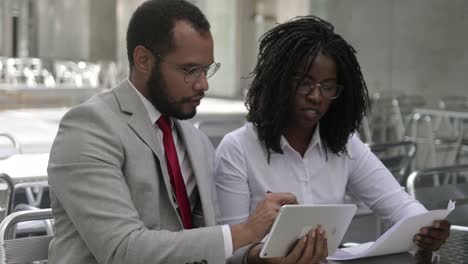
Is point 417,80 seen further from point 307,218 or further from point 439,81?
point 307,218

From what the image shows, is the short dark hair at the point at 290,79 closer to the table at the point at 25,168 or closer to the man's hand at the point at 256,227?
the man's hand at the point at 256,227

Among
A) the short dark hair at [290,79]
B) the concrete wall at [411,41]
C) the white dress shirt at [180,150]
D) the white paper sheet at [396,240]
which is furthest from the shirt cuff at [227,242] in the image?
→ the concrete wall at [411,41]

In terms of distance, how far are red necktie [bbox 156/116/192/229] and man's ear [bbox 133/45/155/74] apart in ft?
0.42

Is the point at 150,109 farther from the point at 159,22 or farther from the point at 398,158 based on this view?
the point at 398,158

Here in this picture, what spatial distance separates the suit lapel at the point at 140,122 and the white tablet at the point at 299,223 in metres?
0.25

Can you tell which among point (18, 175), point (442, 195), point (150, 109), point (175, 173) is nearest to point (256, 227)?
point (175, 173)

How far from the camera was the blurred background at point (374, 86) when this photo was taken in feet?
12.6

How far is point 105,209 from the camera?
150cm

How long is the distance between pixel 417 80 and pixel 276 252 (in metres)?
7.35

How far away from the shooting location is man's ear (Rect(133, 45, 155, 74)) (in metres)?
1.65

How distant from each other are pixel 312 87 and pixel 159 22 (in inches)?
19.9

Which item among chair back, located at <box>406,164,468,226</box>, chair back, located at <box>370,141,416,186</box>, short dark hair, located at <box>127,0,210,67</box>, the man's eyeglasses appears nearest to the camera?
short dark hair, located at <box>127,0,210,67</box>

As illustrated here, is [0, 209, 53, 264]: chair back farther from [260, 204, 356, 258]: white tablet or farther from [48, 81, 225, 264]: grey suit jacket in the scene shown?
[260, 204, 356, 258]: white tablet

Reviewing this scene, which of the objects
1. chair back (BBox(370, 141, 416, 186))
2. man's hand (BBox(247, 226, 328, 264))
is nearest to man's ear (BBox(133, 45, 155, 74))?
man's hand (BBox(247, 226, 328, 264))
